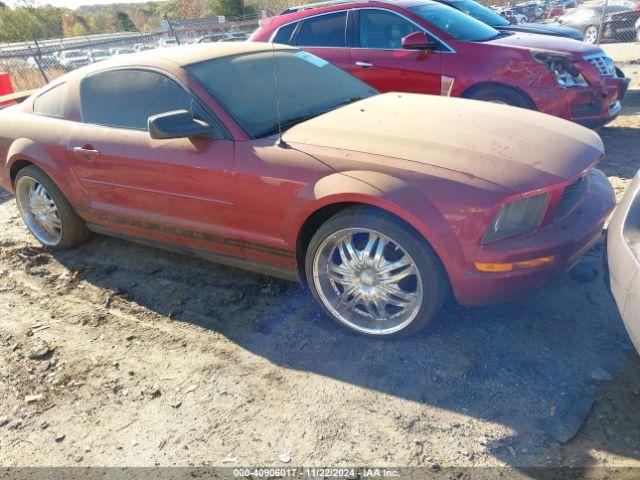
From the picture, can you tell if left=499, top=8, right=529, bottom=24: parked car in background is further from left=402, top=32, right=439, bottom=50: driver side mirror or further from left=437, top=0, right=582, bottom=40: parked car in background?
left=402, top=32, right=439, bottom=50: driver side mirror

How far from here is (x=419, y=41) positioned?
5.69 m

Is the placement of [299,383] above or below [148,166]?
below

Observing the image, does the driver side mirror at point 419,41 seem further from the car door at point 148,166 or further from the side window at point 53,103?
the side window at point 53,103

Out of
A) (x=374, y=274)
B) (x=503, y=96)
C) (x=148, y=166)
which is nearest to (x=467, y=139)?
(x=374, y=274)

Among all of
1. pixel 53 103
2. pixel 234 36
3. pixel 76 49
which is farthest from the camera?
pixel 234 36

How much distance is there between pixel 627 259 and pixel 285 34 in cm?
541

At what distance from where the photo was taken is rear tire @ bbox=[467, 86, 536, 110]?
17.9ft

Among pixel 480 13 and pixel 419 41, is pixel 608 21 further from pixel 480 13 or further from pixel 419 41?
pixel 419 41

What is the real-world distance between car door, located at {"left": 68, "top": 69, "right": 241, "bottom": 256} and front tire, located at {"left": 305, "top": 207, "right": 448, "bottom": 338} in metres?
0.65

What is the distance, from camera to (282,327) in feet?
10.1

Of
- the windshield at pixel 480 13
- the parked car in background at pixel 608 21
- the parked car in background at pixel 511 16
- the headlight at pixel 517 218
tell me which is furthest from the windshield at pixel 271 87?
the parked car in background at pixel 608 21

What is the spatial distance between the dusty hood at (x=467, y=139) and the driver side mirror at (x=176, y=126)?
1.73ft

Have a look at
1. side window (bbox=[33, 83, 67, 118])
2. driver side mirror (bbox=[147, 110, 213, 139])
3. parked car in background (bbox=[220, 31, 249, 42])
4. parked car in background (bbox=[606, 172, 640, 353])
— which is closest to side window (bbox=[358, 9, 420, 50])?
side window (bbox=[33, 83, 67, 118])

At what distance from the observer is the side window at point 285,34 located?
6.52m
